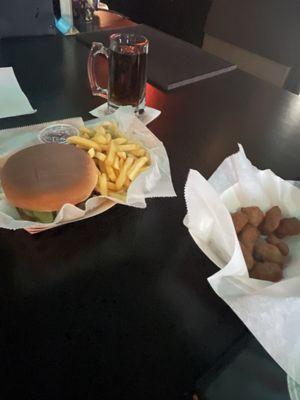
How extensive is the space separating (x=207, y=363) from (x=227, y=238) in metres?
0.14

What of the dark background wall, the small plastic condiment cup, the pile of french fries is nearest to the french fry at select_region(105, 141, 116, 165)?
the pile of french fries

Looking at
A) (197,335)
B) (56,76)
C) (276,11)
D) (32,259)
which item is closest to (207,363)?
(197,335)

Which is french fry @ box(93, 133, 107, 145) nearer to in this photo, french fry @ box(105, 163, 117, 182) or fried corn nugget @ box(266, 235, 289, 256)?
french fry @ box(105, 163, 117, 182)

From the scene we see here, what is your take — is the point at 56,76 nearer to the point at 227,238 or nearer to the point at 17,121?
the point at 17,121

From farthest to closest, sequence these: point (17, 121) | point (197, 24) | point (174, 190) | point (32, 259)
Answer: point (197, 24), point (17, 121), point (174, 190), point (32, 259)

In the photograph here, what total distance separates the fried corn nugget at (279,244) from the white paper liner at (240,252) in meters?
0.01

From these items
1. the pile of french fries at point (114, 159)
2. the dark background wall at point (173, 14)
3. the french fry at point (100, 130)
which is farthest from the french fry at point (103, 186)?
the dark background wall at point (173, 14)

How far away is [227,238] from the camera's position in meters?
0.44

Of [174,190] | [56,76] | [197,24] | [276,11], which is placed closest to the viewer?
[174,190]

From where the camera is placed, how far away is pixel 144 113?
81 cm

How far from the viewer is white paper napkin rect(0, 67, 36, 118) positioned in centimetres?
77

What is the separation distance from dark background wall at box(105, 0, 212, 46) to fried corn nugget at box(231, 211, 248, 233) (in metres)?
1.66

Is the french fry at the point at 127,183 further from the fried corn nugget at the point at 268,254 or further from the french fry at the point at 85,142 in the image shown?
the fried corn nugget at the point at 268,254

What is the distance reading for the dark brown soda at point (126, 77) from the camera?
741 mm
